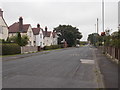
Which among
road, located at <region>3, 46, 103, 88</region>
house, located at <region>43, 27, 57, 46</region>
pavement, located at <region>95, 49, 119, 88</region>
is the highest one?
house, located at <region>43, 27, 57, 46</region>

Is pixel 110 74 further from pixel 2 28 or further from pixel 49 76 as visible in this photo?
pixel 2 28

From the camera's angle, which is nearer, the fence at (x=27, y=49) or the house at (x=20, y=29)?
the fence at (x=27, y=49)

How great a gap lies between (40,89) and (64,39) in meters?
59.9

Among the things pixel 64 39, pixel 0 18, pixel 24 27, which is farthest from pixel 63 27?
pixel 0 18

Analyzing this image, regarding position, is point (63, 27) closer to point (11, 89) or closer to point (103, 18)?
point (103, 18)

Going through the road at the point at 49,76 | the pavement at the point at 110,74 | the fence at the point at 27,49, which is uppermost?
the fence at the point at 27,49

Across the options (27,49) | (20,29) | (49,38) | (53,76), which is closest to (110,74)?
(53,76)

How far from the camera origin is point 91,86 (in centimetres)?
570

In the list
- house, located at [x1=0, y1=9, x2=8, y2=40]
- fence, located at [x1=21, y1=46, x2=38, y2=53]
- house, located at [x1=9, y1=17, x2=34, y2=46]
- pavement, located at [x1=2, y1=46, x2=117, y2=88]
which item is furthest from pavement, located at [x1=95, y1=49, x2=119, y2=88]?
house, located at [x1=9, y1=17, x2=34, y2=46]

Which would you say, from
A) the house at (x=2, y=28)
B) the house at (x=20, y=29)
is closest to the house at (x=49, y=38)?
the house at (x=20, y=29)

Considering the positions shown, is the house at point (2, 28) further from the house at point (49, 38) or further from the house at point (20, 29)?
the house at point (49, 38)

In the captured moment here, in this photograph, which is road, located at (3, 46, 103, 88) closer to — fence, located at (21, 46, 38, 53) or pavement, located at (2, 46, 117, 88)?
pavement, located at (2, 46, 117, 88)

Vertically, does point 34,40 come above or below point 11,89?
above

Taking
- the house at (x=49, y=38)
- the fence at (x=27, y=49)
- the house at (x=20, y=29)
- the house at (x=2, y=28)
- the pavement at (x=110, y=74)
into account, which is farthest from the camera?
the house at (x=49, y=38)
